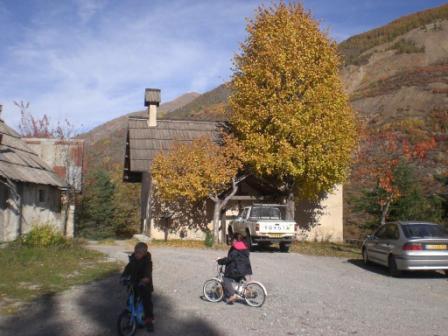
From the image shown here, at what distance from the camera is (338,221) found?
91.8ft

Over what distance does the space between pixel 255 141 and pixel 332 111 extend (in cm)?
380

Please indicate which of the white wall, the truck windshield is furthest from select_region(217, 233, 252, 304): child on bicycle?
the truck windshield

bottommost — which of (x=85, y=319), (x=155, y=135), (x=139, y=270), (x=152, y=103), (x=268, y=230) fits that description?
(x=85, y=319)

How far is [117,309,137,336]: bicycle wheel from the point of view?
7168 millimetres

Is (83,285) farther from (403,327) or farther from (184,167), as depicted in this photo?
(184,167)

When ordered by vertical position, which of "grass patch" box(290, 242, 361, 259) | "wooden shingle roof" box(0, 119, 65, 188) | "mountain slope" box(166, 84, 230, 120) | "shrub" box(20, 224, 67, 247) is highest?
"mountain slope" box(166, 84, 230, 120)

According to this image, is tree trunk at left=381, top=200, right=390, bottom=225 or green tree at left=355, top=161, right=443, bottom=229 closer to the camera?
tree trunk at left=381, top=200, right=390, bottom=225

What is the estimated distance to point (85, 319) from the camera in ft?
26.8

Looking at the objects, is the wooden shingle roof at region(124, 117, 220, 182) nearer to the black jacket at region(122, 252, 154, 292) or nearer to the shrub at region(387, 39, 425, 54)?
the black jacket at region(122, 252, 154, 292)

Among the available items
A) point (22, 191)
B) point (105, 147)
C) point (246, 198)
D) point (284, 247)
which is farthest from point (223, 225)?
point (105, 147)

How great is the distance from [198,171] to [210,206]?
13.0 ft

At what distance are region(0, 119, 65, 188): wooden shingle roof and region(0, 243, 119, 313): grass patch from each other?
2719 millimetres

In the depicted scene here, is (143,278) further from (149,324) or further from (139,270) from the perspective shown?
(149,324)

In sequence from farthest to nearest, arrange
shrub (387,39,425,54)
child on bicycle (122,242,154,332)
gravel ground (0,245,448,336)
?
shrub (387,39,425,54), gravel ground (0,245,448,336), child on bicycle (122,242,154,332)
